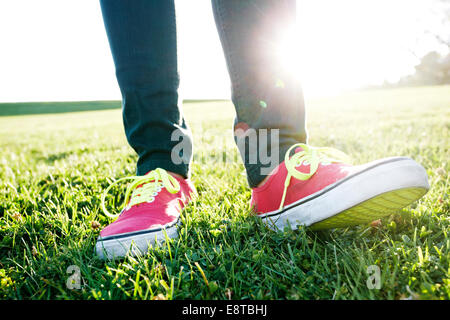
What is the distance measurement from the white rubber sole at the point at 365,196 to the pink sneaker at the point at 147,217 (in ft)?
1.79

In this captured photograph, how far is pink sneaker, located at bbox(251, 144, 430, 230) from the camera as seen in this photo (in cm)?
114

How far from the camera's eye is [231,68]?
1442mm

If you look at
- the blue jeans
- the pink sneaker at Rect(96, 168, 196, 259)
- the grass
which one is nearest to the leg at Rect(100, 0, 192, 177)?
the blue jeans

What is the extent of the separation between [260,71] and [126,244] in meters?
0.95

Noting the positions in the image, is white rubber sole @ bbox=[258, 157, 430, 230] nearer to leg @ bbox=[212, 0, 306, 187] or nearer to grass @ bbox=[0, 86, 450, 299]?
grass @ bbox=[0, 86, 450, 299]

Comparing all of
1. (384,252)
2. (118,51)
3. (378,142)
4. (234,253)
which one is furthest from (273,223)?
(378,142)

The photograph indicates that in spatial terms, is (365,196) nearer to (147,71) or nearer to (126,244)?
(126,244)

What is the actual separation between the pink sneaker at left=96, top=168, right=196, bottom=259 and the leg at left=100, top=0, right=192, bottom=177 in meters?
0.12

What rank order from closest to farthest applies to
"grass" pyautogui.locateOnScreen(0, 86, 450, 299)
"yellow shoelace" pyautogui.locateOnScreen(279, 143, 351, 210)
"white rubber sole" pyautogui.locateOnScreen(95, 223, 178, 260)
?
"grass" pyautogui.locateOnScreen(0, 86, 450, 299) → "white rubber sole" pyautogui.locateOnScreen(95, 223, 178, 260) → "yellow shoelace" pyautogui.locateOnScreen(279, 143, 351, 210)

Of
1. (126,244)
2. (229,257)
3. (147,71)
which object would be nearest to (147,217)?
(126,244)

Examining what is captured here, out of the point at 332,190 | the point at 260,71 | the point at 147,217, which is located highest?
→ the point at 260,71

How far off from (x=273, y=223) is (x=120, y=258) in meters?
0.66

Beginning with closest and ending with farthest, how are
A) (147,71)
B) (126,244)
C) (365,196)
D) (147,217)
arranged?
(365,196) < (126,244) < (147,217) < (147,71)

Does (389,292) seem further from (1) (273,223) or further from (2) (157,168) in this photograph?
(2) (157,168)
